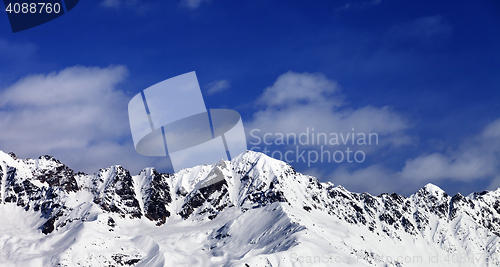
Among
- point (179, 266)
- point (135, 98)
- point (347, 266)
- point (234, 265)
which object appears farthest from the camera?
point (179, 266)

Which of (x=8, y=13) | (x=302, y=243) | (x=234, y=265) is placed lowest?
(x=234, y=265)

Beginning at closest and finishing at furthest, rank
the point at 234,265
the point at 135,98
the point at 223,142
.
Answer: the point at 135,98
the point at 223,142
the point at 234,265

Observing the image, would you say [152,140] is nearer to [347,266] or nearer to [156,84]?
[156,84]

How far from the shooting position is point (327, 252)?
6988 inches

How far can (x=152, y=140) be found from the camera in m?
69.0

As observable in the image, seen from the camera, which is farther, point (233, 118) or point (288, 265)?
point (288, 265)

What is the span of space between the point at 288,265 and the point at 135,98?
112 meters

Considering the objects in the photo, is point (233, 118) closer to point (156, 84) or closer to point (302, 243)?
point (156, 84)

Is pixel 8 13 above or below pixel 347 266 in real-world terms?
above

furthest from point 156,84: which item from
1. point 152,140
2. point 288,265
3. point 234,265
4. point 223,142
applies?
point 288,265

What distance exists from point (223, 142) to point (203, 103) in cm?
1105

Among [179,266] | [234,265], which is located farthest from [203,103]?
[179,266]

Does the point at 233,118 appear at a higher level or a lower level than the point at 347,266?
higher

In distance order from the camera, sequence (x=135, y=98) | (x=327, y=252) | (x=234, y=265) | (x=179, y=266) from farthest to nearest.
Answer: (x=179, y=266) < (x=327, y=252) < (x=234, y=265) < (x=135, y=98)
